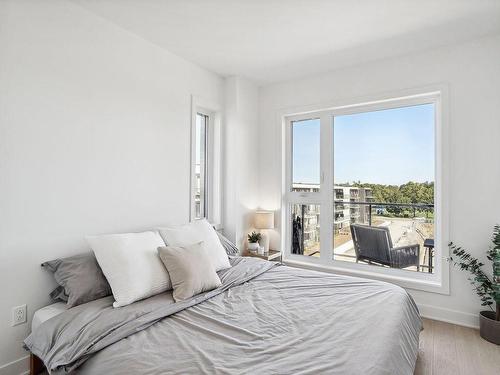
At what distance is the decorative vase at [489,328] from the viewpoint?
2.46 m

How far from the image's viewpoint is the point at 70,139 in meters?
2.23

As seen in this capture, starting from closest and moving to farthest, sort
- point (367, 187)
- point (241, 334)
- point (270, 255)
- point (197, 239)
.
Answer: point (241, 334) < point (197, 239) < point (367, 187) < point (270, 255)

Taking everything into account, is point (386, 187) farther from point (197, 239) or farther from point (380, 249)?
point (197, 239)

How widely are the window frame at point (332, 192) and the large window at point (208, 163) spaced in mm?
878

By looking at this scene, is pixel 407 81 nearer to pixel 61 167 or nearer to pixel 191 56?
pixel 191 56

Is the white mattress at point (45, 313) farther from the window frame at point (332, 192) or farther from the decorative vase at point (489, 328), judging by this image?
the decorative vase at point (489, 328)

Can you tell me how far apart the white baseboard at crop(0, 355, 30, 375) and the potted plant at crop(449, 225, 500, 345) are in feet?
11.6

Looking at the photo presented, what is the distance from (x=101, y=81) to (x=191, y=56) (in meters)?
1.06

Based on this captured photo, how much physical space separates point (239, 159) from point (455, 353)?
279cm

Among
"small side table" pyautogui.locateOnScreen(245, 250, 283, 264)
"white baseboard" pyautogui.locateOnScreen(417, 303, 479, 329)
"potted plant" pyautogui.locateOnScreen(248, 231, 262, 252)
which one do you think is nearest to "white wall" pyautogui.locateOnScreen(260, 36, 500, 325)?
"white baseboard" pyautogui.locateOnScreen(417, 303, 479, 329)

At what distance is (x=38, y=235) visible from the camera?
2.06 metres

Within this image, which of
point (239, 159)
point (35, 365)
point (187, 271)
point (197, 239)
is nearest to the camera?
point (35, 365)

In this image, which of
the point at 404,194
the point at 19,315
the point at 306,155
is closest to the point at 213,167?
the point at 306,155

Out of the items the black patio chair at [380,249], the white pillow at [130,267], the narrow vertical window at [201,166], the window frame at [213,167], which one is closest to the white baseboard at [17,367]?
the white pillow at [130,267]
